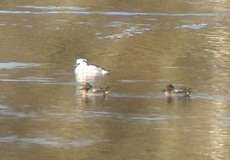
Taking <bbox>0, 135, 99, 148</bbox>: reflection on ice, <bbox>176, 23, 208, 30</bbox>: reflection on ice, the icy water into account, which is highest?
<bbox>176, 23, 208, 30</bbox>: reflection on ice

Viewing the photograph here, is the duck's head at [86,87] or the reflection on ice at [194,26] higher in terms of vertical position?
the reflection on ice at [194,26]

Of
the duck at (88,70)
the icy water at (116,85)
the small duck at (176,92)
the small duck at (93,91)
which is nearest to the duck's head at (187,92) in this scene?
the small duck at (176,92)

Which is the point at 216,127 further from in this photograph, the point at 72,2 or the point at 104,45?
the point at 72,2

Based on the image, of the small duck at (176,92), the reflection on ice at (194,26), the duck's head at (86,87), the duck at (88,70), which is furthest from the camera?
the reflection on ice at (194,26)

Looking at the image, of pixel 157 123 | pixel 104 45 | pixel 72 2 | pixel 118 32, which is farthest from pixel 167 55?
pixel 72 2

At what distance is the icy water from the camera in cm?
1329

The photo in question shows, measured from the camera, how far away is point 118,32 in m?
26.3

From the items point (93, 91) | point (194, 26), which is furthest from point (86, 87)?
point (194, 26)

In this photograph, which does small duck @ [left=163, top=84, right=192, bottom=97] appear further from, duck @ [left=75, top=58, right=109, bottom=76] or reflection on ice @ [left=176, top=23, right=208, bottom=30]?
reflection on ice @ [left=176, top=23, right=208, bottom=30]

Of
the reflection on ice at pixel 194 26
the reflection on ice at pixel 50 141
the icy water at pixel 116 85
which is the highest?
the reflection on ice at pixel 194 26

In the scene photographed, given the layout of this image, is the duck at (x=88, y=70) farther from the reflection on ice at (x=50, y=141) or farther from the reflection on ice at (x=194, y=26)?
the reflection on ice at (x=194, y=26)

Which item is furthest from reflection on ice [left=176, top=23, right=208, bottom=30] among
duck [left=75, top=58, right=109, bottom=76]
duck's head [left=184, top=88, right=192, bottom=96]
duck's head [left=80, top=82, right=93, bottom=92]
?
duck's head [left=184, top=88, right=192, bottom=96]

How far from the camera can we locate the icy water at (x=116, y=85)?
13.3 meters

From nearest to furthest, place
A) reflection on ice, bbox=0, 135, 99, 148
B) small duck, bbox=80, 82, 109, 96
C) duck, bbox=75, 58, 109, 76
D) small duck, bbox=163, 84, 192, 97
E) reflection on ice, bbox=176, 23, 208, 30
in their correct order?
reflection on ice, bbox=0, 135, 99, 148 → small duck, bbox=163, 84, 192, 97 → small duck, bbox=80, 82, 109, 96 → duck, bbox=75, 58, 109, 76 → reflection on ice, bbox=176, 23, 208, 30
